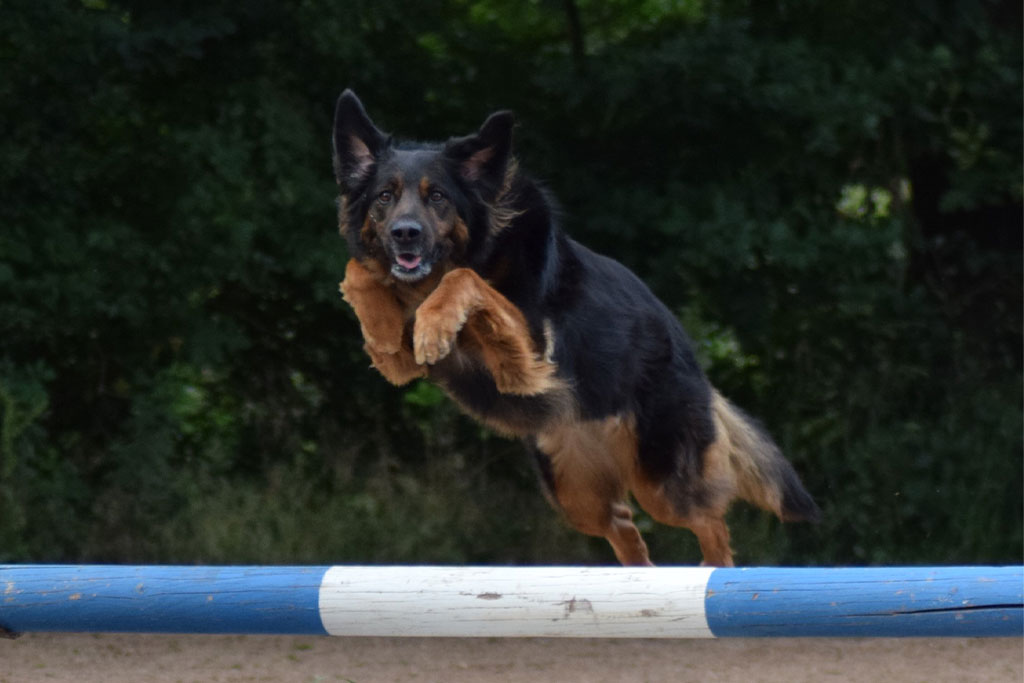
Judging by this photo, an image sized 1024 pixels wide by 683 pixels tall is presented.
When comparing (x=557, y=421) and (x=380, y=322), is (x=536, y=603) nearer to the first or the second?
(x=380, y=322)

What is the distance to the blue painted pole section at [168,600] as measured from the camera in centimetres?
380

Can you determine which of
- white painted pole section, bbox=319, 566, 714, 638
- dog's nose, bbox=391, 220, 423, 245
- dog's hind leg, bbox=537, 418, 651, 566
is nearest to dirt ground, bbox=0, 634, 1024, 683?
dog's hind leg, bbox=537, 418, 651, 566

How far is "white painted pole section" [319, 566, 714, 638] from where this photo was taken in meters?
3.59

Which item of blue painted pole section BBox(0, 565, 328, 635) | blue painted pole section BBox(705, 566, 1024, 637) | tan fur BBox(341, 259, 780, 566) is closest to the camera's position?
blue painted pole section BBox(705, 566, 1024, 637)

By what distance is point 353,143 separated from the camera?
5074 mm

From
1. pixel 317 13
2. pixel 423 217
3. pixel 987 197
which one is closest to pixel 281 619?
pixel 423 217

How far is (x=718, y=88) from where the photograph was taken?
8.10 metres

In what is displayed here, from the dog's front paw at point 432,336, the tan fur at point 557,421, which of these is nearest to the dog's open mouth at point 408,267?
the tan fur at point 557,421

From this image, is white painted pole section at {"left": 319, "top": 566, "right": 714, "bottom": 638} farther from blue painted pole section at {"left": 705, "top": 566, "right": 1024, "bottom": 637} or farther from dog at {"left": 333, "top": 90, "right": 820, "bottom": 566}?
dog at {"left": 333, "top": 90, "right": 820, "bottom": 566}

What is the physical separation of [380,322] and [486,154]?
0.78 metres

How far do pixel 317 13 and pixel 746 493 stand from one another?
409 cm

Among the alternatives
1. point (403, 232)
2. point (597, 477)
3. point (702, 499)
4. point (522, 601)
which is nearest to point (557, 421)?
point (597, 477)

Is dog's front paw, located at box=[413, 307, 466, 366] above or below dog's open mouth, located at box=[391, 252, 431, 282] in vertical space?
below

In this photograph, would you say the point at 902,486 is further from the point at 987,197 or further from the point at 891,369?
the point at 987,197
